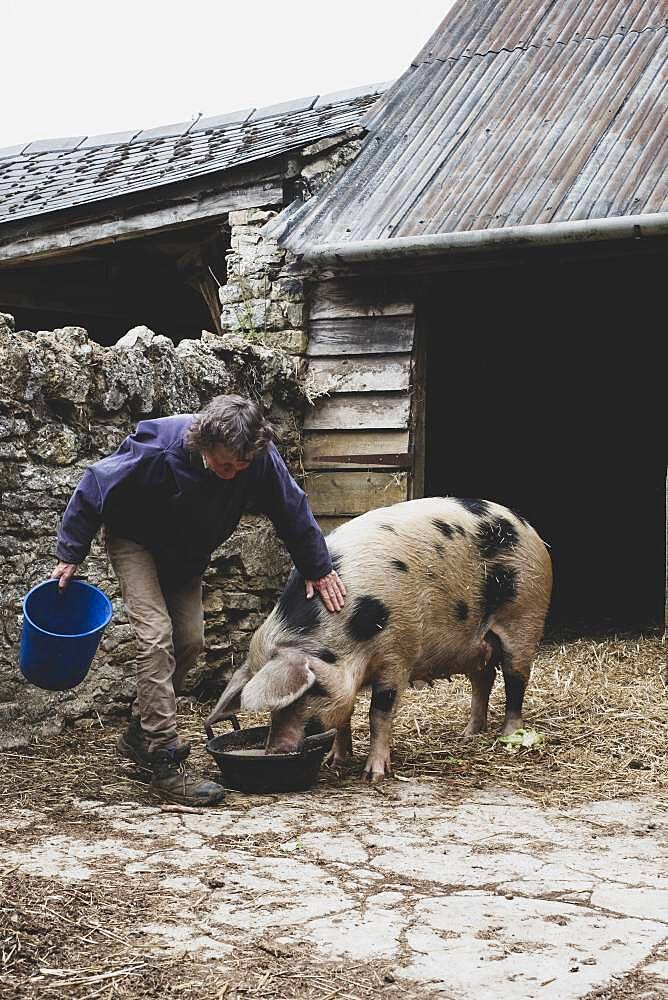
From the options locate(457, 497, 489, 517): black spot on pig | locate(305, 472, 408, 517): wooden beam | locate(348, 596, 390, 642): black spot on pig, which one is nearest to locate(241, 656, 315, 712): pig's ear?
locate(348, 596, 390, 642): black spot on pig

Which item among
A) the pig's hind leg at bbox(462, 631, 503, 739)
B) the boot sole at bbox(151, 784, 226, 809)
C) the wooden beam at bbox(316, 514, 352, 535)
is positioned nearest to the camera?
the boot sole at bbox(151, 784, 226, 809)

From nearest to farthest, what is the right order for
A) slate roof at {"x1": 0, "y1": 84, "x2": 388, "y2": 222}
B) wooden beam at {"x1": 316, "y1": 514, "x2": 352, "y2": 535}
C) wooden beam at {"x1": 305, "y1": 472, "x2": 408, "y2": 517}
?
wooden beam at {"x1": 305, "y1": 472, "x2": 408, "y2": 517}, wooden beam at {"x1": 316, "y1": 514, "x2": 352, "y2": 535}, slate roof at {"x1": 0, "y1": 84, "x2": 388, "y2": 222}

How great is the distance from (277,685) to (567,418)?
8.34 m

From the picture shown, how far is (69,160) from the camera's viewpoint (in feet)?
38.7

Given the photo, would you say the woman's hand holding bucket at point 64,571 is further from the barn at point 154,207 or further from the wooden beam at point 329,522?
the barn at point 154,207

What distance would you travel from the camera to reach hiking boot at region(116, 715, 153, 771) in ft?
16.5

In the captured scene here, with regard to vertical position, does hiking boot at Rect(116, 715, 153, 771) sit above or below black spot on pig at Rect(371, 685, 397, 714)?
below

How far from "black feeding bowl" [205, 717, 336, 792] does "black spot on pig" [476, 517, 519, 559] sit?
1.24 meters

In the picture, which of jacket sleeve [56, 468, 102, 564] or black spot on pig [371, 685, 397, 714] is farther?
black spot on pig [371, 685, 397, 714]

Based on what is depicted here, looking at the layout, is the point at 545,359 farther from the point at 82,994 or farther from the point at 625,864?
the point at 82,994

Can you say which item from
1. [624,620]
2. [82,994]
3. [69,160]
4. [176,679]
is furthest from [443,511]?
[69,160]

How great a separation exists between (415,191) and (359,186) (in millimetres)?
477

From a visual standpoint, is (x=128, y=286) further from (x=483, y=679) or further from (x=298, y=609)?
(x=298, y=609)

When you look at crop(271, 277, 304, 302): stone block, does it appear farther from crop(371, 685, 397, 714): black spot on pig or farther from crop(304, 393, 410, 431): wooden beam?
Result: crop(371, 685, 397, 714): black spot on pig
